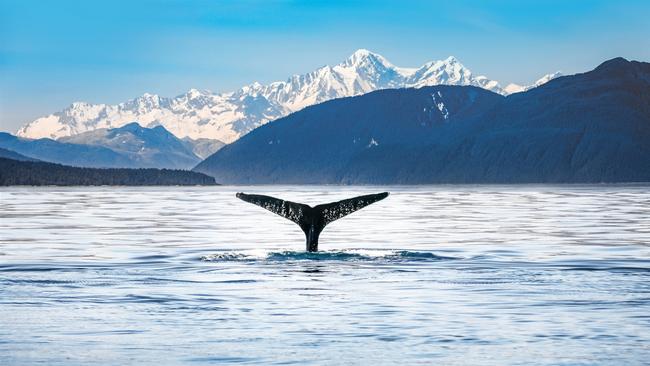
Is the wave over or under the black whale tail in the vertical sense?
under

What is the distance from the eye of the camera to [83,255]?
3916 cm

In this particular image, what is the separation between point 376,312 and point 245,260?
13.7 metres

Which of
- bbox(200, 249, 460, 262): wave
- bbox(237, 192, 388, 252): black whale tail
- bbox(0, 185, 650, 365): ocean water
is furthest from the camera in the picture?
bbox(200, 249, 460, 262): wave

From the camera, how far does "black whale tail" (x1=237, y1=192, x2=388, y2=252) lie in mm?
32625

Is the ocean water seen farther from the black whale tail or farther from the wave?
the black whale tail

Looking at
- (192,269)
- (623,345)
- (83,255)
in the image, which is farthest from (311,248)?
(623,345)

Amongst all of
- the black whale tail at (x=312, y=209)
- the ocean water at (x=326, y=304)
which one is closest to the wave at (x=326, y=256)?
the ocean water at (x=326, y=304)

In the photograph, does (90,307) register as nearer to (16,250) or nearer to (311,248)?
(311,248)

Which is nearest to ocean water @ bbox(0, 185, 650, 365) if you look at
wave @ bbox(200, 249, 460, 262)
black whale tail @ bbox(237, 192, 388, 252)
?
wave @ bbox(200, 249, 460, 262)

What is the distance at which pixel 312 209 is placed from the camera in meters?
34.2

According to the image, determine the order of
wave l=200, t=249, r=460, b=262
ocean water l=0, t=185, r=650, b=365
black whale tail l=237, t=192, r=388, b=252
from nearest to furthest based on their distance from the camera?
ocean water l=0, t=185, r=650, b=365 < black whale tail l=237, t=192, r=388, b=252 < wave l=200, t=249, r=460, b=262

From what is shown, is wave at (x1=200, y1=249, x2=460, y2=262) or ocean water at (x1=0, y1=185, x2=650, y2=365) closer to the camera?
ocean water at (x1=0, y1=185, x2=650, y2=365)

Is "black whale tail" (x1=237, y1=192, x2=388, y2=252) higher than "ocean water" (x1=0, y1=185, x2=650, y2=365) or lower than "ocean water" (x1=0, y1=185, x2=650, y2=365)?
higher

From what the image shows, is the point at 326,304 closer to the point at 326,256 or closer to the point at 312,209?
the point at 312,209
